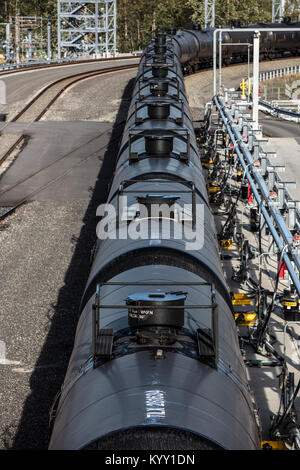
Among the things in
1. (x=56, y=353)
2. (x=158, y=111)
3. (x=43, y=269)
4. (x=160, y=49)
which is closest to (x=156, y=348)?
(x=56, y=353)

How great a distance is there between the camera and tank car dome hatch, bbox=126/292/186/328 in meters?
7.07

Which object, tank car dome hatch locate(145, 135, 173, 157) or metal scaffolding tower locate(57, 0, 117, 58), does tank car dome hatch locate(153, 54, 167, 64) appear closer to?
tank car dome hatch locate(145, 135, 173, 157)

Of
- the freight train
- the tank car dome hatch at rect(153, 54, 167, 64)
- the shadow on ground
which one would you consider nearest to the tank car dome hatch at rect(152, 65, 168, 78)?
the tank car dome hatch at rect(153, 54, 167, 64)

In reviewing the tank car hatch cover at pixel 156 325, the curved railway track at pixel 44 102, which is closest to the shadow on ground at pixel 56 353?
the tank car hatch cover at pixel 156 325

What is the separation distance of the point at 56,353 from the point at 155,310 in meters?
7.58

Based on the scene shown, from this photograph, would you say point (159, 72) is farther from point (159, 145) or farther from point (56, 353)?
point (56, 353)

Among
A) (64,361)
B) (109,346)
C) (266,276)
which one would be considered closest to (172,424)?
(109,346)

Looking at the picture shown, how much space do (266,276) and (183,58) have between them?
103ft

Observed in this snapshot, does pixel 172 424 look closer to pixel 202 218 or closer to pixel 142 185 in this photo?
pixel 202 218

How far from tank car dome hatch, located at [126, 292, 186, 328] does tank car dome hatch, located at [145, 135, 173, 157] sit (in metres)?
7.09

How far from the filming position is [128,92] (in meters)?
44.8

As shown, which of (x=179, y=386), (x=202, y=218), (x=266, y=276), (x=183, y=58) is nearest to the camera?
(x=179, y=386)

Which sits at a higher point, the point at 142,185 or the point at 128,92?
the point at 128,92

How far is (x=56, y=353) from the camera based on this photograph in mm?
14219
